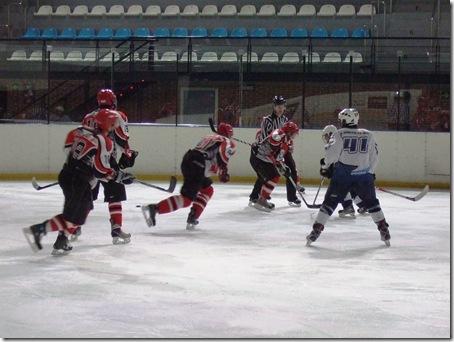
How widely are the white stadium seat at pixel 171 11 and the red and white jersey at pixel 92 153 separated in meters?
12.1

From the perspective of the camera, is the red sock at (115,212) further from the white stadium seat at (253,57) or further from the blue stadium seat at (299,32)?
the blue stadium seat at (299,32)

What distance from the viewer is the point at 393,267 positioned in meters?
5.80

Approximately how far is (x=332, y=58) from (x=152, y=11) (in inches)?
238

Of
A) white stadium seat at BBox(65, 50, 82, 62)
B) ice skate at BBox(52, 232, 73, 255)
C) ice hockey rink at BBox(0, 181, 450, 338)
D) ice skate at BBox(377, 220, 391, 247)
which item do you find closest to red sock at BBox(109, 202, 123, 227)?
ice hockey rink at BBox(0, 181, 450, 338)

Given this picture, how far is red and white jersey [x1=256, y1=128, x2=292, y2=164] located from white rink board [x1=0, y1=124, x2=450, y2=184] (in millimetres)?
3181

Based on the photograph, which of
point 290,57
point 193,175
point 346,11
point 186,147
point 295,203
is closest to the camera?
point 193,175

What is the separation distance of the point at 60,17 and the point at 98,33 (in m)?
1.10

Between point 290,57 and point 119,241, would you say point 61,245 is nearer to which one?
point 119,241

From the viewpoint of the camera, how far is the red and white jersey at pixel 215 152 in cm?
752

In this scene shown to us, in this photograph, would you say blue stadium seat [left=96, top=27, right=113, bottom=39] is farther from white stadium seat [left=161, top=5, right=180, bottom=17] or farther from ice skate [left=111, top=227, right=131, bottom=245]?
ice skate [left=111, top=227, right=131, bottom=245]

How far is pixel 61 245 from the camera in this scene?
6098 millimetres

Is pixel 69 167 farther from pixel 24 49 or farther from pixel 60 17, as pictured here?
pixel 60 17

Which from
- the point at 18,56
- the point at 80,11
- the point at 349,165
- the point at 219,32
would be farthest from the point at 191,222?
the point at 80,11

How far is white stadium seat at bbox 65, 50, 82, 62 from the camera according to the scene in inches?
506
